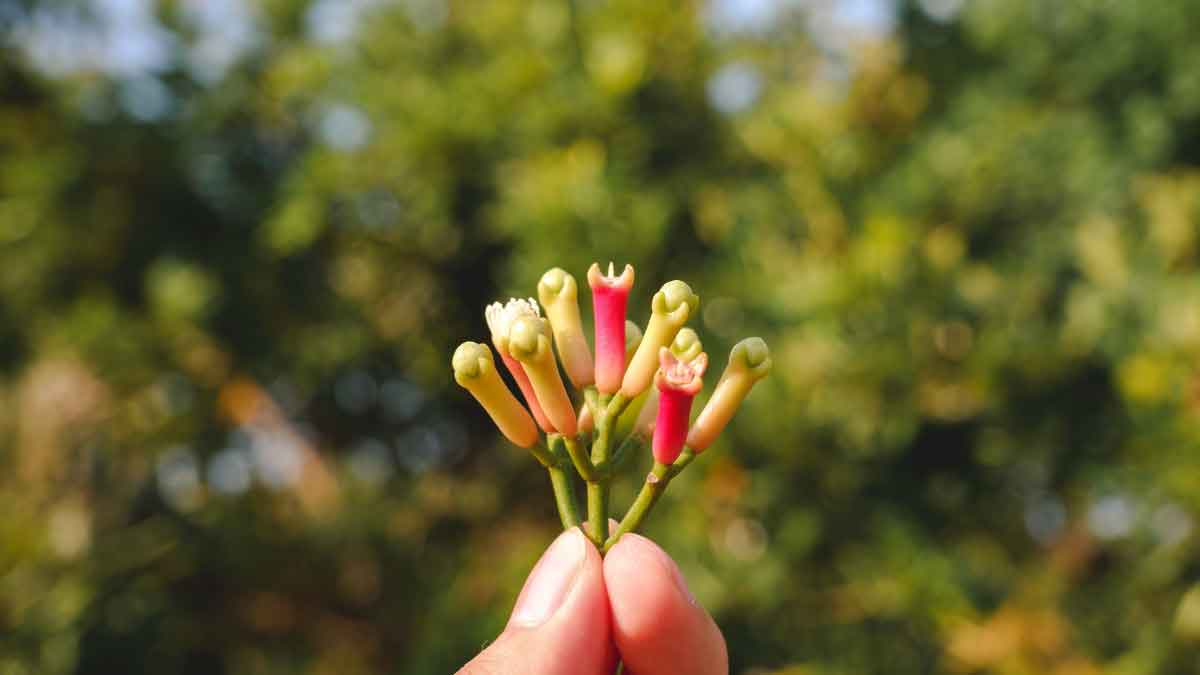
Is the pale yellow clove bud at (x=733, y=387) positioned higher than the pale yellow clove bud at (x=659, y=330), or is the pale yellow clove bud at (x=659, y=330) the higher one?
the pale yellow clove bud at (x=659, y=330)

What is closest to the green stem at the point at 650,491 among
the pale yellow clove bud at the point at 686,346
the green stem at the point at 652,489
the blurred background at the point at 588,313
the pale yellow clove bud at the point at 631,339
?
the green stem at the point at 652,489

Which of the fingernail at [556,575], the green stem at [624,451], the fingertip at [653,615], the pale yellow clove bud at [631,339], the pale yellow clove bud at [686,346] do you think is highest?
the pale yellow clove bud at [631,339]

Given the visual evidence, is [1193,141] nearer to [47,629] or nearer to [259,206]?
[259,206]

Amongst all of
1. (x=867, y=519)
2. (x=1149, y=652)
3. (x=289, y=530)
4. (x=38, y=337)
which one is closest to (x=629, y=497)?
(x=867, y=519)

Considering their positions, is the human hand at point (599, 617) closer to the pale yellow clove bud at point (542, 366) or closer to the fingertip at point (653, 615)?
the fingertip at point (653, 615)

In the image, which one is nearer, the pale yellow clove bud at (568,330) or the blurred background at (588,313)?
the pale yellow clove bud at (568,330)

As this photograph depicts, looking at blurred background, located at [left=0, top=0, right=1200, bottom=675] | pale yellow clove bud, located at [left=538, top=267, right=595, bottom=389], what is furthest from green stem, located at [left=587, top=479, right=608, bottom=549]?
blurred background, located at [left=0, top=0, right=1200, bottom=675]

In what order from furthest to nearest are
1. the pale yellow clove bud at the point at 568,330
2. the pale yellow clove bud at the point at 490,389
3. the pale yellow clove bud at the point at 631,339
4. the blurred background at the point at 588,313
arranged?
1. the blurred background at the point at 588,313
2. the pale yellow clove bud at the point at 631,339
3. the pale yellow clove bud at the point at 568,330
4. the pale yellow clove bud at the point at 490,389

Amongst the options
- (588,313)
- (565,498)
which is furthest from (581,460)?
(588,313)
